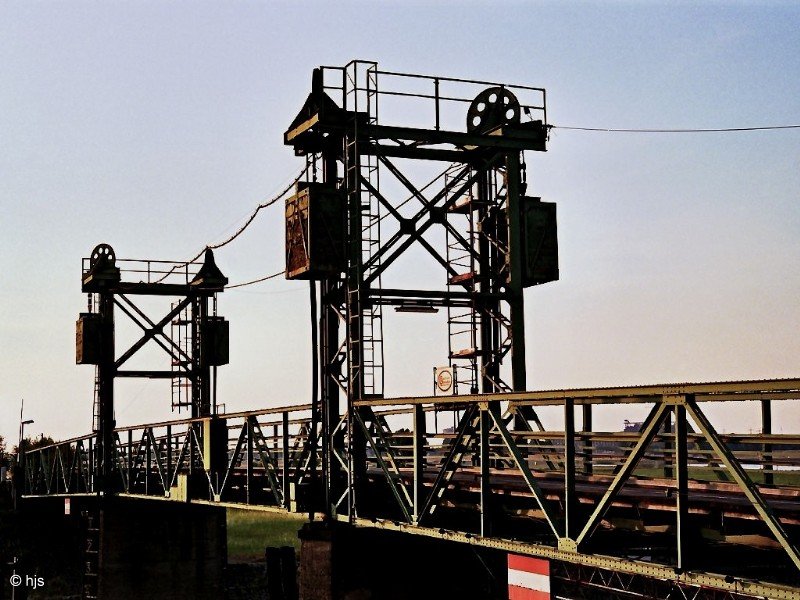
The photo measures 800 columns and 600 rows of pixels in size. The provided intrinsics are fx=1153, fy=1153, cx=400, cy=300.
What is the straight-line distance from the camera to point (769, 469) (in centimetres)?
1386

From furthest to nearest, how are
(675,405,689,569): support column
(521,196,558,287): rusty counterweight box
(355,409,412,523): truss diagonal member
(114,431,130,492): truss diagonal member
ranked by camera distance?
(114,431,130,492): truss diagonal member, (521,196,558,287): rusty counterweight box, (355,409,412,523): truss diagonal member, (675,405,689,569): support column

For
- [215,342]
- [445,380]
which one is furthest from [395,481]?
[215,342]

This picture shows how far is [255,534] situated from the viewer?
310ft

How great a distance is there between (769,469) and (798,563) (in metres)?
3.56

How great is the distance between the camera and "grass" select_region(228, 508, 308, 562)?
262 ft

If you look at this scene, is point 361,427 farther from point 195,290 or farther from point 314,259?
point 195,290

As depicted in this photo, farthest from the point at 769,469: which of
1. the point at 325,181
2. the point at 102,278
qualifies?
the point at 102,278

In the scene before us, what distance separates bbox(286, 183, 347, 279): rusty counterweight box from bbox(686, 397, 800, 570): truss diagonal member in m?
11.5

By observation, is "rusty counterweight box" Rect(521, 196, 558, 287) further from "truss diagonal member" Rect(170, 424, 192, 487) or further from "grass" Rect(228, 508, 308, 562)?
"grass" Rect(228, 508, 308, 562)

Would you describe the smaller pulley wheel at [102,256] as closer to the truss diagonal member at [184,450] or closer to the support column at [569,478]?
the truss diagonal member at [184,450]

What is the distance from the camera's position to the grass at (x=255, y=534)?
262 feet

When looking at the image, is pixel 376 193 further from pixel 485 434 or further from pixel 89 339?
pixel 89 339

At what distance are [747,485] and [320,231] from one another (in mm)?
12494

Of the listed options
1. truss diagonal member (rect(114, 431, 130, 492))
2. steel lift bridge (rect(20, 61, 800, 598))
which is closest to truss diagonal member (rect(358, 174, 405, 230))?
steel lift bridge (rect(20, 61, 800, 598))
